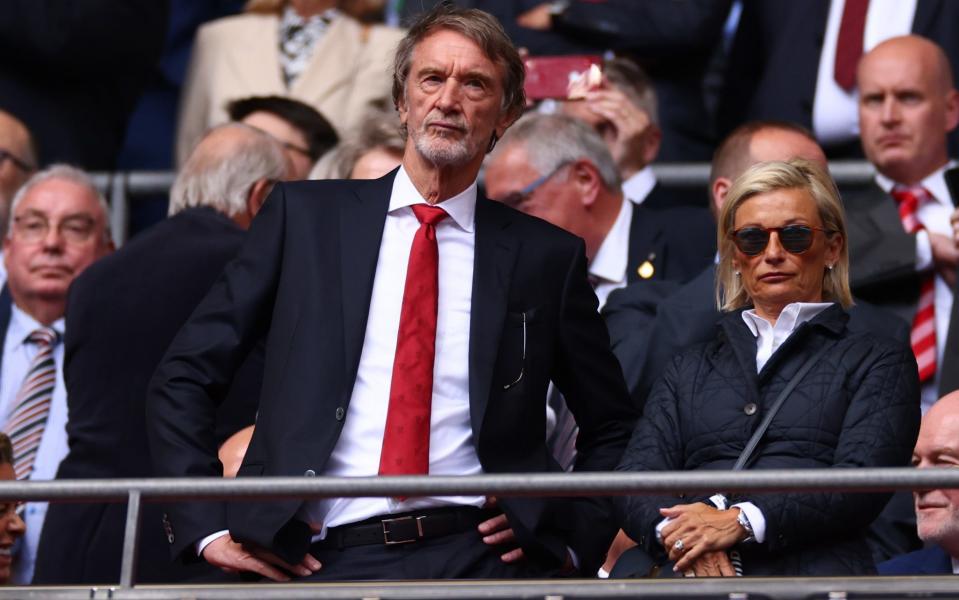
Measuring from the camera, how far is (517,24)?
8742 millimetres

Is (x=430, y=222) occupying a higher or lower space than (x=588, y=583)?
higher

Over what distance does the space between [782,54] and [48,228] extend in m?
3.49

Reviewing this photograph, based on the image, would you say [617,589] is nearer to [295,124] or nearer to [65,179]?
[65,179]

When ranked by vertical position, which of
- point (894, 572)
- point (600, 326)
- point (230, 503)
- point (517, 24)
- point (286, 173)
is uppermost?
point (517, 24)

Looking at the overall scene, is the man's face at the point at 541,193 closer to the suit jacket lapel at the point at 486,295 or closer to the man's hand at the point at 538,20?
the man's hand at the point at 538,20

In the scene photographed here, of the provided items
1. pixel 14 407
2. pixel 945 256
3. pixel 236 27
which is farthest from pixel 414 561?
pixel 236 27

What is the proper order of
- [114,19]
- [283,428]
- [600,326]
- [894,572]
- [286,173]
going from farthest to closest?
[114,19] → [286,173] → [894,572] → [600,326] → [283,428]

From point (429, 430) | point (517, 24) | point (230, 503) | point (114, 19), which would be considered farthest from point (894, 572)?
point (114, 19)

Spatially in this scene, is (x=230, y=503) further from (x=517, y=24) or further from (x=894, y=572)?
(x=517, y=24)

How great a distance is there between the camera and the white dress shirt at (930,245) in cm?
690

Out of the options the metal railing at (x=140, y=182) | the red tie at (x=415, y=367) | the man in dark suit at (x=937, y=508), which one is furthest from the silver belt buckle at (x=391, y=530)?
the metal railing at (x=140, y=182)

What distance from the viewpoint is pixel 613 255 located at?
23.2ft

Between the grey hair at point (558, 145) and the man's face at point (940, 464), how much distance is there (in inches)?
69.2

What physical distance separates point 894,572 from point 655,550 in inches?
50.1
